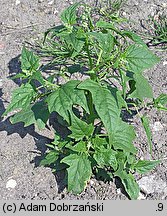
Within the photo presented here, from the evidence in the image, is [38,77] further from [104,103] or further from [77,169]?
[77,169]

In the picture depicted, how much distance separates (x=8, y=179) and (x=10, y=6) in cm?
155

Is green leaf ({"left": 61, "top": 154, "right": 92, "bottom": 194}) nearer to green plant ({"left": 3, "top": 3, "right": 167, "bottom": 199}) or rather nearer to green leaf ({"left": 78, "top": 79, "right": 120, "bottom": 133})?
green plant ({"left": 3, "top": 3, "right": 167, "bottom": 199})

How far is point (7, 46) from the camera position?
3109 millimetres

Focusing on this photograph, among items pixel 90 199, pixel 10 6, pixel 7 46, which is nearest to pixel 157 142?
pixel 90 199

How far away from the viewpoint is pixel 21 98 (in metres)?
2.07

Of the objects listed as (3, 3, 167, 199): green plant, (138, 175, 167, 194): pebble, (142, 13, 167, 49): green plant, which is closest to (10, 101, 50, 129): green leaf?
(3, 3, 167, 199): green plant

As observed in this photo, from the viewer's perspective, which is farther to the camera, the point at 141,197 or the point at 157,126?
the point at 157,126

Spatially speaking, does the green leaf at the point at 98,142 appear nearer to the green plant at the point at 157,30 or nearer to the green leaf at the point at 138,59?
the green leaf at the point at 138,59

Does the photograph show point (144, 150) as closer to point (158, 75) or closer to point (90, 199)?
point (90, 199)

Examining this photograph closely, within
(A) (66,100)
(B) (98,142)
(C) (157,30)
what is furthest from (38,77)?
(C) (157,30)

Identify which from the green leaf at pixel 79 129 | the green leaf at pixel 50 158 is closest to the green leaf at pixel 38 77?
the green leaf at pixel 79 129

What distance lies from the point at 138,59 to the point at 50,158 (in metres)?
0.66

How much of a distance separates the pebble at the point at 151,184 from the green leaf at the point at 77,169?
35 cm

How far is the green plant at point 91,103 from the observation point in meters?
1.89
